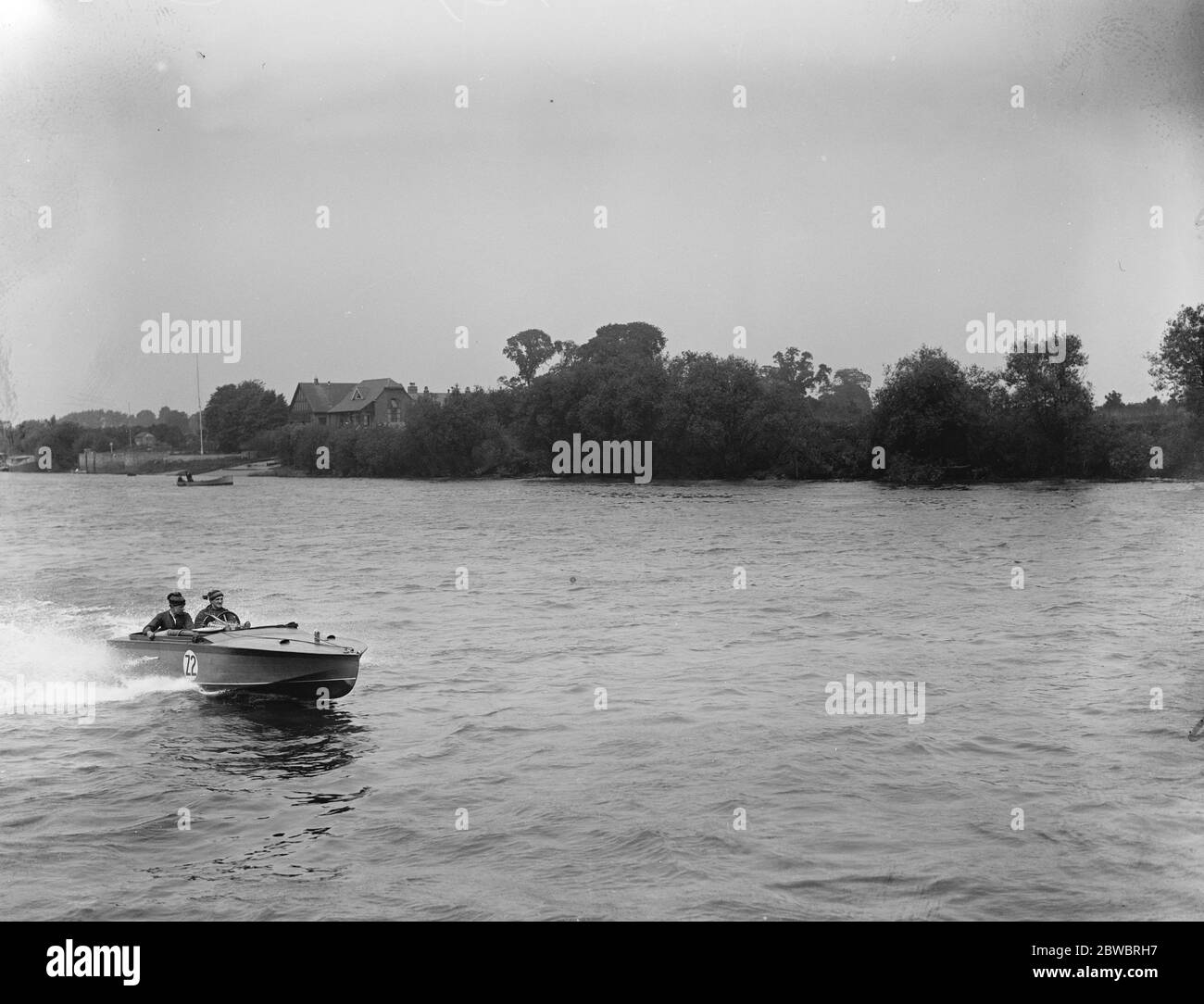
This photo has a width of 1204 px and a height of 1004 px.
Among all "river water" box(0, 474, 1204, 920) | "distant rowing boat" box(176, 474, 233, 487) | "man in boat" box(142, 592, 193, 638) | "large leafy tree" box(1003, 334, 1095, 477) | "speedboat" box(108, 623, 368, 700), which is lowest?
"river water" box(0, 474, 1204, 920)

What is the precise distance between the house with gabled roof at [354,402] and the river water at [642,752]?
259ft

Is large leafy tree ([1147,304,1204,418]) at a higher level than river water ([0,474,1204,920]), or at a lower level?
higher

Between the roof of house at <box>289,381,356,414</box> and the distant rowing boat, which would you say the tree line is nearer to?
the distant rowing boat

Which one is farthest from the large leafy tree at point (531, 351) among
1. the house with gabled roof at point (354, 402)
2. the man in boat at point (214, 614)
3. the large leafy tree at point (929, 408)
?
the man in boat at point (214, 614)

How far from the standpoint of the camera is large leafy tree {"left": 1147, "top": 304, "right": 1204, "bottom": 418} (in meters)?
56.2

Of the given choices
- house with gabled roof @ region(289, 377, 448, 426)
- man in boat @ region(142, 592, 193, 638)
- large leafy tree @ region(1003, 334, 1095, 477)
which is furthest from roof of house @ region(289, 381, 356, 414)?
man in boat @ region(142, 592, 193, 638)

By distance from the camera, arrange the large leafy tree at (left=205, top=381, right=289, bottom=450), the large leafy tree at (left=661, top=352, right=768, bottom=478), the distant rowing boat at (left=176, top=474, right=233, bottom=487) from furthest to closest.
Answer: the large leafy tree at (left=205, top=381, right=289, bottom=450)
the distant rowing boat at (left=176, top=474, right=233, bottom=487)
the large leafy tree at (left=661, top=352, right=768, bottom=478)

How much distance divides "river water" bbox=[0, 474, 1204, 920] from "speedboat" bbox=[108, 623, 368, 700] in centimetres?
69

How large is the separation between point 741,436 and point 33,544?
47163 mm

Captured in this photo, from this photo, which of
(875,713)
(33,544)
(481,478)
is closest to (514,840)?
(875,713)

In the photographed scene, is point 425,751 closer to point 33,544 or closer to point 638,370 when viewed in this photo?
point 33,544

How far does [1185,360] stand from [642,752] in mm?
51518

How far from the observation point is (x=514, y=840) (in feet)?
48.4

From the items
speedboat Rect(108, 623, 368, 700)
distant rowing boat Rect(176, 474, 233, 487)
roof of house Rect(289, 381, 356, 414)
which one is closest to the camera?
speedboat Rect(108, 623, 368, 700)
